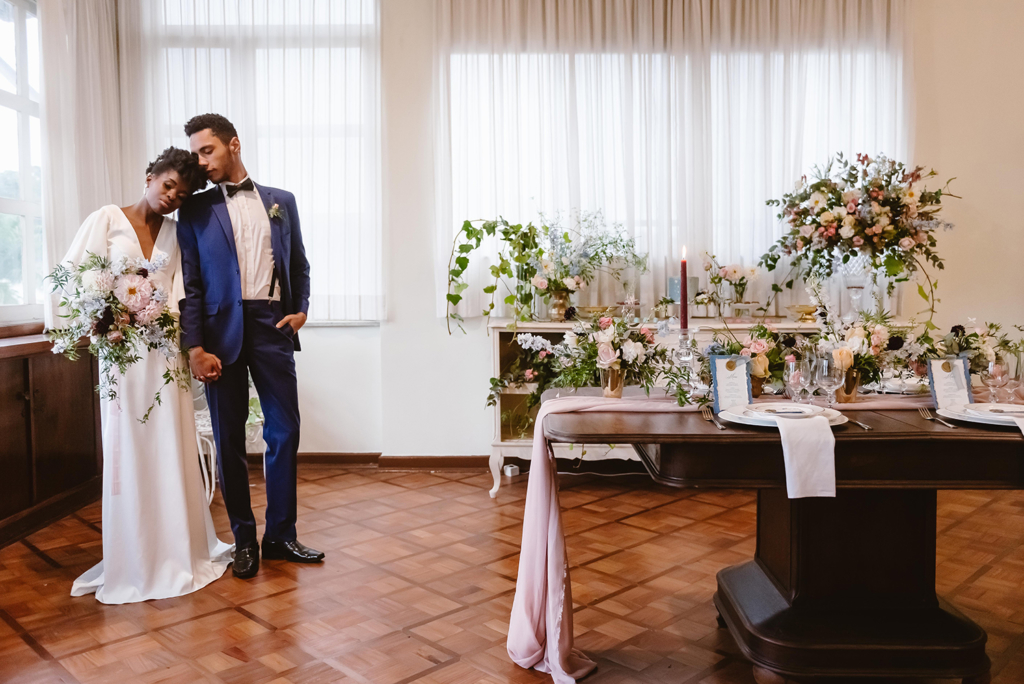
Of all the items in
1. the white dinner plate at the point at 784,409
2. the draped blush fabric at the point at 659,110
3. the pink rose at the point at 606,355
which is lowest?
the white dinner plate at the point at 784,409

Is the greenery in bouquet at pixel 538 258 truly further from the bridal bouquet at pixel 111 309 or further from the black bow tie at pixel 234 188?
the bridal bouquet at pixel 111 309

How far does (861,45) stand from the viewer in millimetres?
4473

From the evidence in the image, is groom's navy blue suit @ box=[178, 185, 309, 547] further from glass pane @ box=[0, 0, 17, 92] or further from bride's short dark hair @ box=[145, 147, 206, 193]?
glass pane @ box=[0, 0, 17, 92]

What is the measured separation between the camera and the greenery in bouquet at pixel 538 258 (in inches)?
167

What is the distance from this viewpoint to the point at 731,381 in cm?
209

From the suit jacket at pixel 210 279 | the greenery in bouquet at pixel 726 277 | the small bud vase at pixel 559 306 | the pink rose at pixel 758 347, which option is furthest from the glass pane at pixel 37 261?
the pink rose at pixel 758 347

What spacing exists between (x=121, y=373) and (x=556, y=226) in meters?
2.37

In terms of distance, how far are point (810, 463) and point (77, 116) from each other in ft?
12.8

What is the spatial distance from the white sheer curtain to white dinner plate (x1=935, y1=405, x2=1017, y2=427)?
321 cm

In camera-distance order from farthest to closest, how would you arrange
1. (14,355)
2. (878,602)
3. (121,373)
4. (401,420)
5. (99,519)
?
(401,420) < (99,519) < (14,355) < (121,373) < (878,602)

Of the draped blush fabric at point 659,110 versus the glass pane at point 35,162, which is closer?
the glass pane at point 35,162

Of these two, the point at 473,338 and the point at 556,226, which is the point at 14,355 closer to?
the point at 473,338

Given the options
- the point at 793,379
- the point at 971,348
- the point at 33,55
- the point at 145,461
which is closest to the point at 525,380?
the point at 145,461

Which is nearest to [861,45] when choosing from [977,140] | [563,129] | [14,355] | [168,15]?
[977,140]
